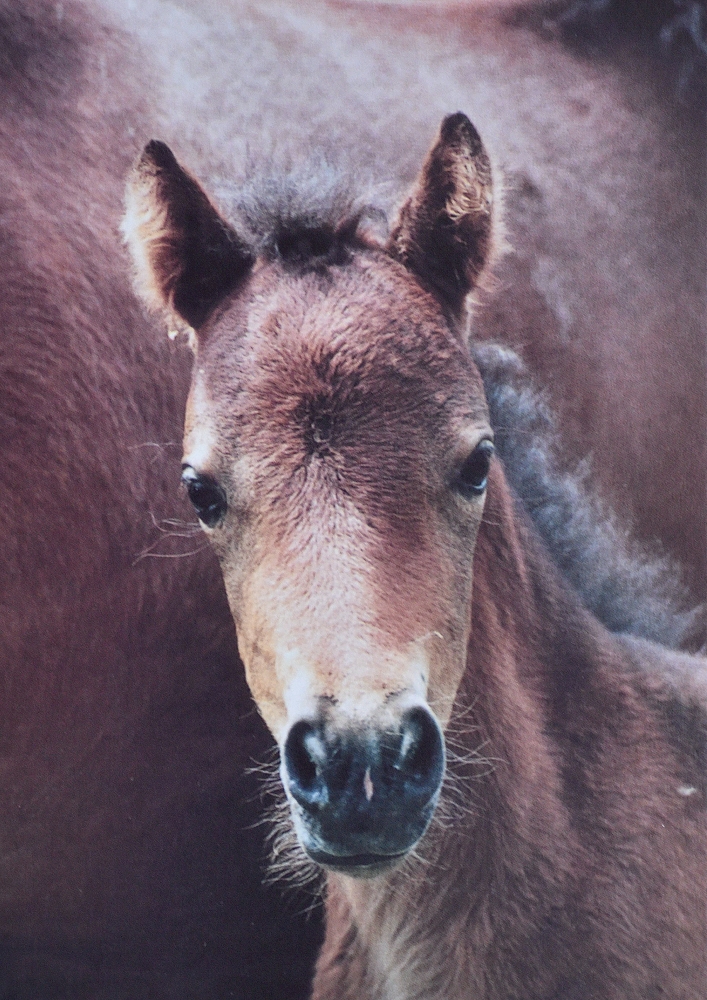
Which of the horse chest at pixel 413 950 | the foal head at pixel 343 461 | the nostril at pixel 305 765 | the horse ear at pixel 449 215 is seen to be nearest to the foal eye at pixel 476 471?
the foal head at pixel 343 461

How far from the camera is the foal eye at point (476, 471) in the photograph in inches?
72.0

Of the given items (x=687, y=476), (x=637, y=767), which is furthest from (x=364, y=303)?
(x=687, y=476)

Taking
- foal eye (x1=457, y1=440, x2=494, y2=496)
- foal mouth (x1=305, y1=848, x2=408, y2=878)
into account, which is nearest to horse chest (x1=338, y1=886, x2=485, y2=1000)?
foal mouth (x1=305, y1=848, x2=408, y2=878)

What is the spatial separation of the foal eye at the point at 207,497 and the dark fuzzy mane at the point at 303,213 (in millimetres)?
378

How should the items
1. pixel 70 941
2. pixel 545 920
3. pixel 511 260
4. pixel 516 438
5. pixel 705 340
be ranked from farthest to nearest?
1. pixel 705 340
2. pixel 511 260
3. pixel 70 941
4. pixel 516 438
5. pixel 545 920

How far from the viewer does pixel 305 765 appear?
1541 millimetres

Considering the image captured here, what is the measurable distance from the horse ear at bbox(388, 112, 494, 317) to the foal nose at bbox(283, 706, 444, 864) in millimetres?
773

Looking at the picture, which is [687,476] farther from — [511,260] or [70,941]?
[70,941]

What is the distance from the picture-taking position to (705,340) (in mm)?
3209

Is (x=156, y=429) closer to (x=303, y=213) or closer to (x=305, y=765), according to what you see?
(x=303, y=213)

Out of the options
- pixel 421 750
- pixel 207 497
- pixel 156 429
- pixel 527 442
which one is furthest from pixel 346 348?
pixel 156 429

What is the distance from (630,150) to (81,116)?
4.78 ft

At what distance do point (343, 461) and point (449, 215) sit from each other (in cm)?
49

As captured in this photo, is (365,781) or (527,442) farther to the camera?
(527,442)
